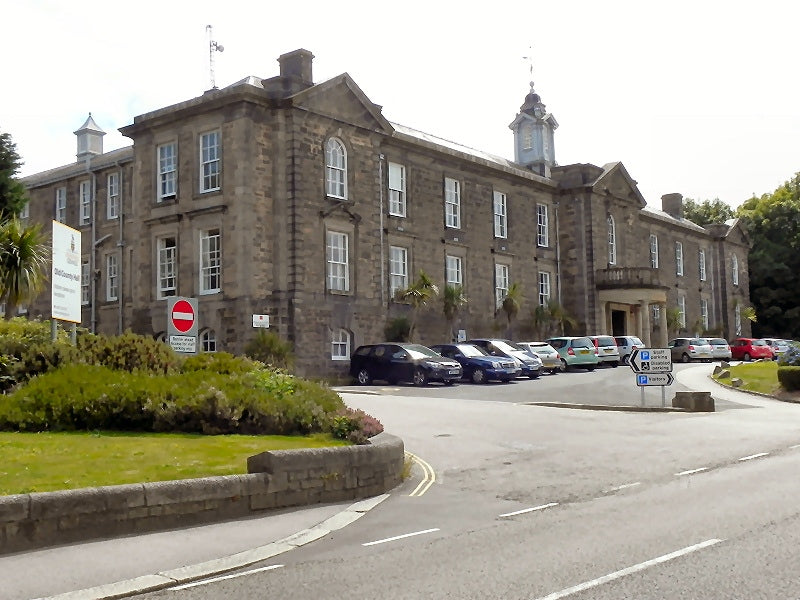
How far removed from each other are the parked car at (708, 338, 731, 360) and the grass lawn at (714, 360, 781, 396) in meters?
12.6

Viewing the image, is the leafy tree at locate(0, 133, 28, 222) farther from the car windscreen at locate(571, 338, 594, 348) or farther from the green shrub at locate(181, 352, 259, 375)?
the car windscreen at locate(571, 338, 594, 348)

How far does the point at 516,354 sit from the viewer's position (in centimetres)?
3397

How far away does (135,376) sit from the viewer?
46.6 feet

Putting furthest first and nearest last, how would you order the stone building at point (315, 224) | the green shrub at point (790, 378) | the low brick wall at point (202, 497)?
the stone building at point (315, 224) → the green shrub at point (790, 378) → the low brick wall at point (202, 497)

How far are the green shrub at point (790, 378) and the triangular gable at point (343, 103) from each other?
18387 millimetres

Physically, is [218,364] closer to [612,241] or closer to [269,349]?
[269,349]

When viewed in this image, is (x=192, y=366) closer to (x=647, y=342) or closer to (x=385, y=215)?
(x=385, y=215)

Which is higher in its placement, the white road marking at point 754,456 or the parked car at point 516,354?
the parked car at point 516,354

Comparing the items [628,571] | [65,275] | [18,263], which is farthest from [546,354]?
[628,571]

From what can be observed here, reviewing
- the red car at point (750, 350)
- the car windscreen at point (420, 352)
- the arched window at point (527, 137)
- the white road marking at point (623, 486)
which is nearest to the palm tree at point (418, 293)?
the car windscreen at point (420, 352)

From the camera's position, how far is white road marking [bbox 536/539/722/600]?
654cm

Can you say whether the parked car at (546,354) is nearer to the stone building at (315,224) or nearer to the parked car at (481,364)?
the parked car at (481,364)

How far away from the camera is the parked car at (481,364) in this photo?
31.9m

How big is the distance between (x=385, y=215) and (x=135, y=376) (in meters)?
24.8
